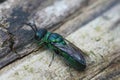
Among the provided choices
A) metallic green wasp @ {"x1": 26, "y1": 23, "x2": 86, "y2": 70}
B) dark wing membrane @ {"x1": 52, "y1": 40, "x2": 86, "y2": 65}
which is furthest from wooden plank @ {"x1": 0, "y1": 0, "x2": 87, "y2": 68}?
dark wing membrane @ {"x1": 52, "y1": 40, "x2": 86, "y2": 65}

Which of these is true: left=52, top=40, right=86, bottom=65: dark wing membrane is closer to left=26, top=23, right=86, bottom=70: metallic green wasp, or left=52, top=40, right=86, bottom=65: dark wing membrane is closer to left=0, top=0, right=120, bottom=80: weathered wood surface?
left=26, top=23, right=86, bottom=70: metallic green wasp

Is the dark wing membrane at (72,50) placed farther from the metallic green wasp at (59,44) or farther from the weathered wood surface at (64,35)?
the weathered wood surface at (64,35)

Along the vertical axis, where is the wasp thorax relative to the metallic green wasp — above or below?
Answer: above

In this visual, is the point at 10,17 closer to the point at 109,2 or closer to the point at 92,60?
the point at 92,60

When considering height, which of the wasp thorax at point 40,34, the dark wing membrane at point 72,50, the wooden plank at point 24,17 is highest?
the wooden plank at point 24,17

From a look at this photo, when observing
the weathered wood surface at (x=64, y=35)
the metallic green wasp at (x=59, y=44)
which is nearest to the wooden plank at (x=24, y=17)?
the weathered wood surface at (x=64, y=35)

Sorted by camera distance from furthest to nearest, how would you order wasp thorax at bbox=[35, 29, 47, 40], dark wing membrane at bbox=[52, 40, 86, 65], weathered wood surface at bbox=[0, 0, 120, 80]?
wasp thorax at bbox=[35, 29, 47, 40]
dark wing membrane at bbox=[52, 40, 86, 65]
weathered wood surface at bbox=[0, 0, 120, 80]

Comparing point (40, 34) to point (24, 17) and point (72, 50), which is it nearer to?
point (24, 17)

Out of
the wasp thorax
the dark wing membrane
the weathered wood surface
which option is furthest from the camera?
the wasp thorax
